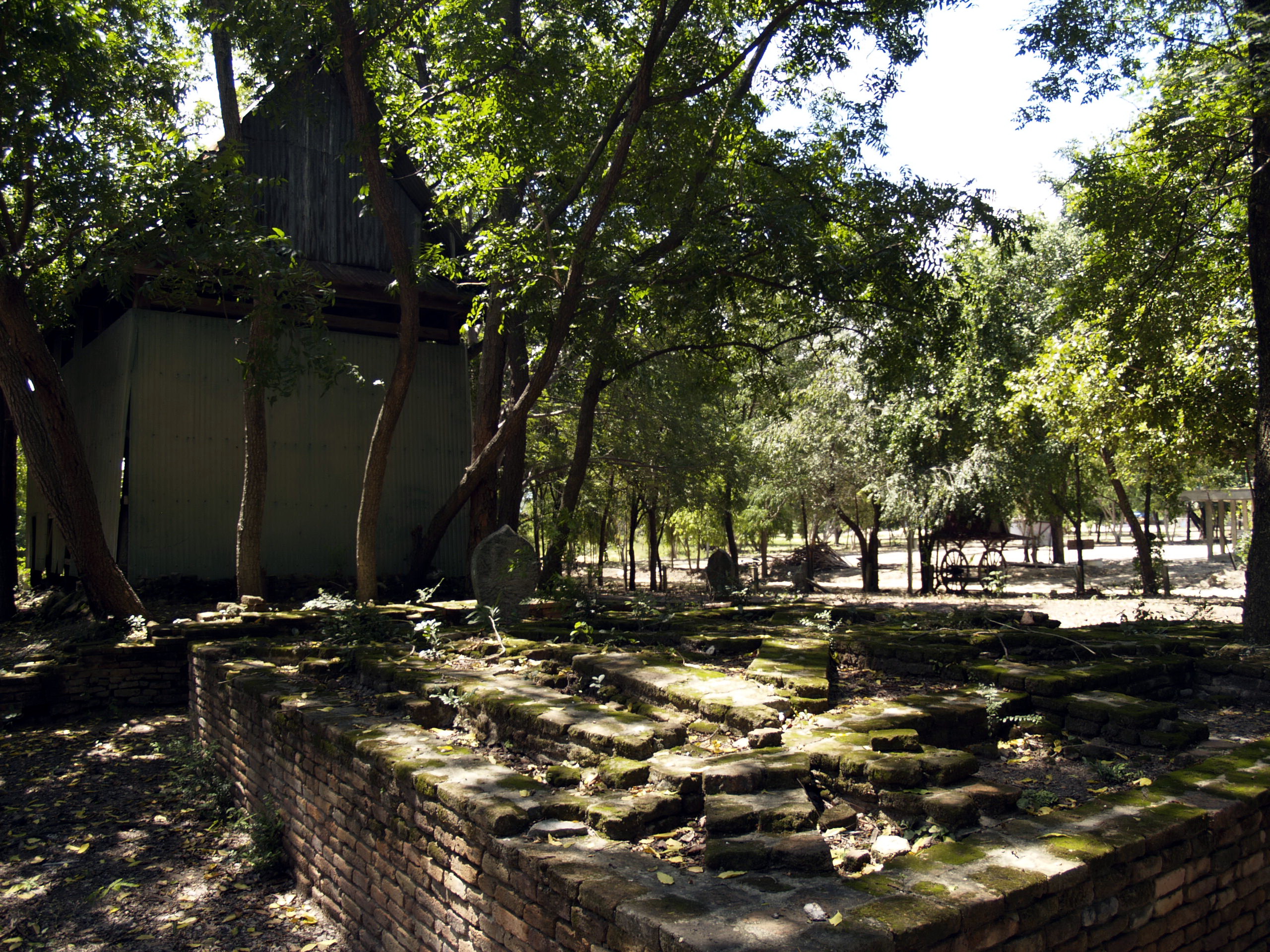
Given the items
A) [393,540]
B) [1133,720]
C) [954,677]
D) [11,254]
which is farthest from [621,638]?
[11,254]

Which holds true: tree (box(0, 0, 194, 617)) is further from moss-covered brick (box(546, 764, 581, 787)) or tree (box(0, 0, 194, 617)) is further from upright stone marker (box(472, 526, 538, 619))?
moss-covered brick (box(546, 764, 581, 787))

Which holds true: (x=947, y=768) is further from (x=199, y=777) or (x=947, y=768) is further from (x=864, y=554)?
(x=864, y=554)

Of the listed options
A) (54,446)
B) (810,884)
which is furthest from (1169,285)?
(54,446)

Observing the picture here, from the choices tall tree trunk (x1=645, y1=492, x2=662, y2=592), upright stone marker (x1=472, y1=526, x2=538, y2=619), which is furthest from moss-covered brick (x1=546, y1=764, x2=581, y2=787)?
tall tree trunk (x1=645, y1=492, x2=662, y2=592)

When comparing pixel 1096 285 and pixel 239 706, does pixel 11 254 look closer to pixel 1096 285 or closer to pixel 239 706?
pixel 239 706

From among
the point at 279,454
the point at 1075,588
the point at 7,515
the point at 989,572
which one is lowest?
the point at 1075,588

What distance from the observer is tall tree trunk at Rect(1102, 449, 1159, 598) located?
1879cm

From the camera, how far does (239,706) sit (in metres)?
6.98

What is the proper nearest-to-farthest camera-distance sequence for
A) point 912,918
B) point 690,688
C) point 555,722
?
point 912,918 < point 555,722 < point 690,688

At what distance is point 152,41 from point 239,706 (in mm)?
10961

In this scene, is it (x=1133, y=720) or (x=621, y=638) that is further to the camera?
(x=621, y=638)

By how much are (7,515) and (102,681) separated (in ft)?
20.7

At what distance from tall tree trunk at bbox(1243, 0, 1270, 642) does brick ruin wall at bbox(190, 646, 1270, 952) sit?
4.57 metres

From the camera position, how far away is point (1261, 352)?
28.3 feet
